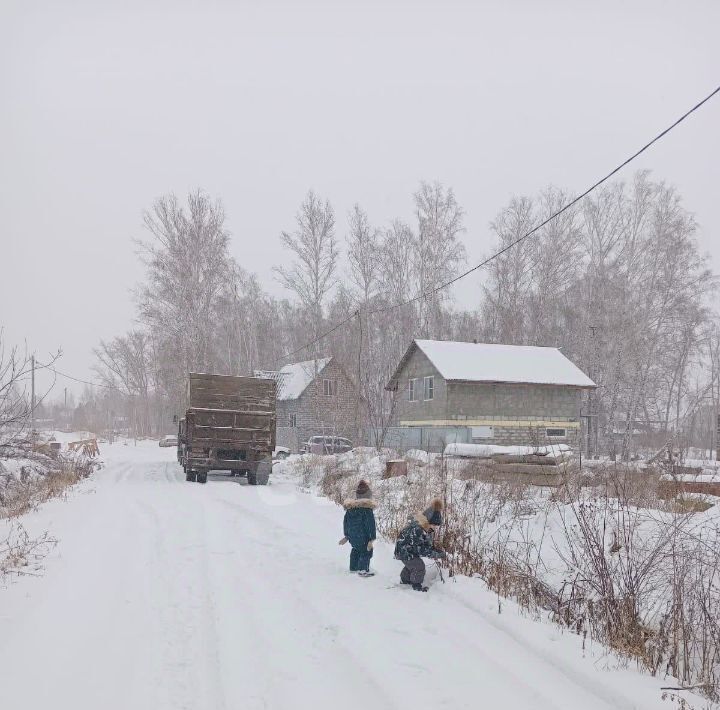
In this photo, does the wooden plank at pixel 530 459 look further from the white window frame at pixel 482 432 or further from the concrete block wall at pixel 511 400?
the concrete block wall at pixel 511 400

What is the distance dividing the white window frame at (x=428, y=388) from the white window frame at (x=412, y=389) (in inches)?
41.6

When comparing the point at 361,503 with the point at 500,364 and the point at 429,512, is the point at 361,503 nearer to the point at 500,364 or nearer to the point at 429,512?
the point at 429,512

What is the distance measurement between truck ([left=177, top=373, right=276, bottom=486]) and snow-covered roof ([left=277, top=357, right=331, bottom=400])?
16.6m

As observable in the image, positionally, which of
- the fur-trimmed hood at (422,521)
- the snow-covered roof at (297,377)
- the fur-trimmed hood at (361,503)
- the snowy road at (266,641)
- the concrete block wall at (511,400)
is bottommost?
the snowy road at (266,641)

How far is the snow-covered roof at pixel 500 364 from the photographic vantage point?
30.1m

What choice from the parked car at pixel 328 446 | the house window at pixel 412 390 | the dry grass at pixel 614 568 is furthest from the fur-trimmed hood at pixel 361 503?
the house window at pixel 412 390

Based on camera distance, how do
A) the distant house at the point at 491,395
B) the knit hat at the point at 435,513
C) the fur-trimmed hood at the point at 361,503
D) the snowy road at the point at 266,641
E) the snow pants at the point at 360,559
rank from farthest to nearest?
1. the distant house at the point at 491,395
2. the fur-trimmed hood at the point at 361,503
3. the snow pants at the point at 360,559
4. the knit hat at the point at 435,513
5. the snowy road at the point at 266,641

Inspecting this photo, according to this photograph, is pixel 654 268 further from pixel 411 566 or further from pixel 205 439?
pixel 411 566

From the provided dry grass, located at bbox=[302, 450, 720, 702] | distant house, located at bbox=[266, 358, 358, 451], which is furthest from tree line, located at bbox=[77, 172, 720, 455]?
dry grass, located at bbox=[302, 450, 720, 702]

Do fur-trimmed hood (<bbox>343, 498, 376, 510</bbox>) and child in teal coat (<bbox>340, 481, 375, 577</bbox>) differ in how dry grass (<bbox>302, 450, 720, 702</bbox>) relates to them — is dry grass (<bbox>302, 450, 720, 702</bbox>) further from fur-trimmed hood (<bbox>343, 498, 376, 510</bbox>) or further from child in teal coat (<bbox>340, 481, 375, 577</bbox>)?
fur-trimmed hood (<bbox>343, 498, 376, 510</bbox>)

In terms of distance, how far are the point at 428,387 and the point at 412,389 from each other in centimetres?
206

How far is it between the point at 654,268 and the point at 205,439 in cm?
2406

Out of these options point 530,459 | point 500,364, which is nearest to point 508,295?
point 500,364

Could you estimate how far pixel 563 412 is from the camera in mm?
31625
